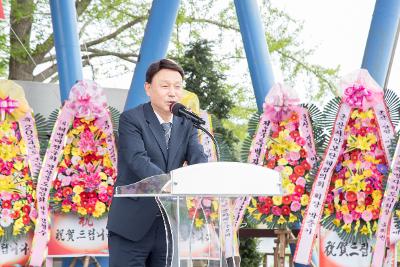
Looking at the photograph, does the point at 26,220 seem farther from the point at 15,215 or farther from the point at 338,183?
the point at 338,183

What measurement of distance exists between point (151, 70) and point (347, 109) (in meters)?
1.97

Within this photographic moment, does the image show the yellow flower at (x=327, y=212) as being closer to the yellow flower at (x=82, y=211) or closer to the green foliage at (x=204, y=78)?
the yellow flower at (x=82, y=211)

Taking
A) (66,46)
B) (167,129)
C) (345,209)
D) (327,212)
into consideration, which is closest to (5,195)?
(66,46)

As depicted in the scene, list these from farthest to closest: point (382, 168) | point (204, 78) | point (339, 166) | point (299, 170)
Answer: point (204, 78) < point (299, 170) < point (339, 166) < point (382, 168)

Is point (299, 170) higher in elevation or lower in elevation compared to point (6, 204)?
higher

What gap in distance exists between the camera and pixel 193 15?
10617 mm

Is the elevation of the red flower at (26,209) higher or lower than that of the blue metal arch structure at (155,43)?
lower

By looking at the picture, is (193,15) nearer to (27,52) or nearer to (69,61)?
(27,52)

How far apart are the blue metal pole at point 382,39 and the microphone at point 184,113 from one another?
8.92 feet

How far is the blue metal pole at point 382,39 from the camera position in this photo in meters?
5.02

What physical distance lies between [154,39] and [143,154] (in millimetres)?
3459

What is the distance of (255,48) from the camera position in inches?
233

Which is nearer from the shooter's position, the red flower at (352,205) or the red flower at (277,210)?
the red flower at (352,205)

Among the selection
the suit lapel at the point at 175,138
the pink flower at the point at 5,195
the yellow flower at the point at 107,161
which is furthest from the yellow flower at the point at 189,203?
the pink flower at the point at 5,195
